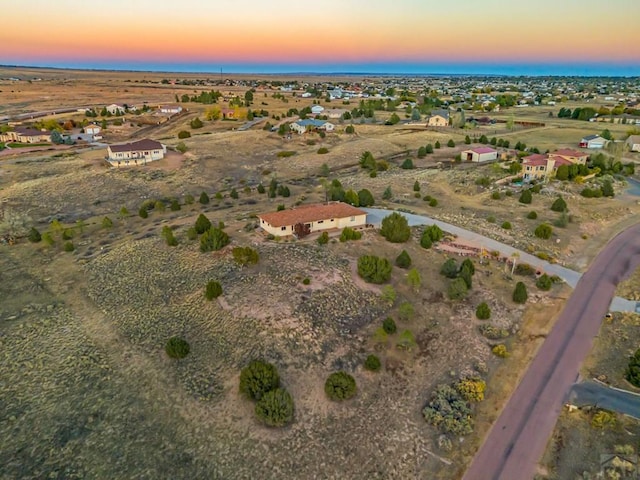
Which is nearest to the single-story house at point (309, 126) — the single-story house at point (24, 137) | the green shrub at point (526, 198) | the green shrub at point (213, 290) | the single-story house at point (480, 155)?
the single-story house at point (480, 155)

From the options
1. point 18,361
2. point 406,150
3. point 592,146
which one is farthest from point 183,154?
point 592,146

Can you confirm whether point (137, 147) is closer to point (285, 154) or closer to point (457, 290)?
point (285, 154)

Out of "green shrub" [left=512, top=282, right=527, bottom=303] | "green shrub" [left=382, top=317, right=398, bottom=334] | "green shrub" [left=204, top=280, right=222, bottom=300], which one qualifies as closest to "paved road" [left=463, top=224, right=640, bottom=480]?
"green shrub" [left=512, top=282, right=527, bottom=303]

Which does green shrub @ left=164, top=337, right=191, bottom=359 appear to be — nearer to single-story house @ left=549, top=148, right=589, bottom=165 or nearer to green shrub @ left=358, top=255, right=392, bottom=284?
green shrub @ left=358, top=255, right=392, bottom=284

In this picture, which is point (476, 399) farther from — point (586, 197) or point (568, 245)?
point (586, 197)


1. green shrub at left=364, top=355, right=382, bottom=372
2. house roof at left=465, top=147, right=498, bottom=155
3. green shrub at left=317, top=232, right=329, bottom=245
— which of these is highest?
green shrub at left=317, top=232, right=329, bottom=245
